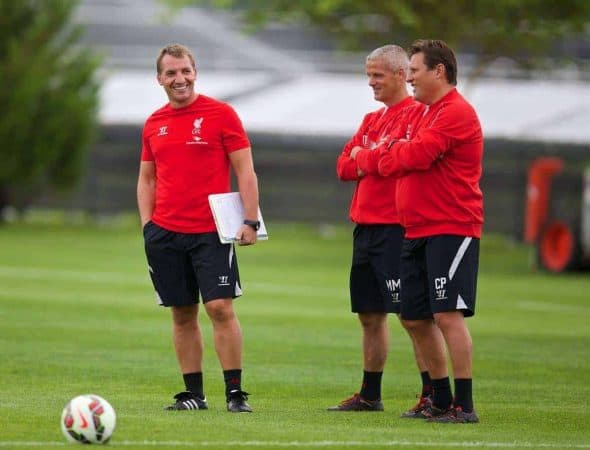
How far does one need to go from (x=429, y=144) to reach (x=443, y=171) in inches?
9.7

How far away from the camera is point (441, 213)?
30.9 ft

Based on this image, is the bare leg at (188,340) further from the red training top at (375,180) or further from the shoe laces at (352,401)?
the red training top at (375,180)

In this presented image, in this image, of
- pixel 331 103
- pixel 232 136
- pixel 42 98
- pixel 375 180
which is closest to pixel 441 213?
pixel 375 180

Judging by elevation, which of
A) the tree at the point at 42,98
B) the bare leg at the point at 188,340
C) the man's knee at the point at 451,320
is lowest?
the bare leg at the point at 188,340

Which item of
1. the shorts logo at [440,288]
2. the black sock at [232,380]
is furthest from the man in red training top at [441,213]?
the black sock at [232,380]

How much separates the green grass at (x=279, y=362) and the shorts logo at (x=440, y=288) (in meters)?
0.78

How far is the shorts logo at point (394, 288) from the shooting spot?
33.0 feet

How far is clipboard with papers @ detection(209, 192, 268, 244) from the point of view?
9.77m

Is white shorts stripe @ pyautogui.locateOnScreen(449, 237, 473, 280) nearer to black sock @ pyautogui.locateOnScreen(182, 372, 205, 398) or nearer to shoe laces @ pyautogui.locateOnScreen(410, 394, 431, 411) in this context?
shoe laces @ pyautogui.locateOnScreen(410, 394, 431, 411)

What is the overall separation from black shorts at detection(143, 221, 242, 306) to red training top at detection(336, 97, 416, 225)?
3.01 feet

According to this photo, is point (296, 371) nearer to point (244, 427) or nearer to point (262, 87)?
point (244, 427)

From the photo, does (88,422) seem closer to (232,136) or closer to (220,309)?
(220,309)

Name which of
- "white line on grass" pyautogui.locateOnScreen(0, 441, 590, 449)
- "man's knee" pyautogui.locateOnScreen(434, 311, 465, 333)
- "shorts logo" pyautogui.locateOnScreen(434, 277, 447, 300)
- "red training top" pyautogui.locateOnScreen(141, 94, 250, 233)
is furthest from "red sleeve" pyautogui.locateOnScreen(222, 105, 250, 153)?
"white line on grass" pyautogui.locateOnScreen(0, 441, 590, 449)

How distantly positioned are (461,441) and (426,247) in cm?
135
